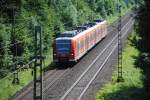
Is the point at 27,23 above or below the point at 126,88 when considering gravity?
above

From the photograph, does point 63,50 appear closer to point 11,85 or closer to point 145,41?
point 11,85

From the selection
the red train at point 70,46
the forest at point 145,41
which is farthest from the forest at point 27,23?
the forest at point 145,41

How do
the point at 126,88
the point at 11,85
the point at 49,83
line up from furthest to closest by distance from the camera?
1. the point at 49,83
2. the point at 11,85
3. the point at 126,88

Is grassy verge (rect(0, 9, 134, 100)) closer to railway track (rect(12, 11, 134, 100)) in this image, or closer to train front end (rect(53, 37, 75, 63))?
railway track (rect(12, 11, 134, 100))

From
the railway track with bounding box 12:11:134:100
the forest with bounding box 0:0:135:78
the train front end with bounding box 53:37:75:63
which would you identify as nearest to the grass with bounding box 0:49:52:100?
the railway track with bounding box 12:11:134:100

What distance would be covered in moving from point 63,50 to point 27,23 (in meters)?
5.43

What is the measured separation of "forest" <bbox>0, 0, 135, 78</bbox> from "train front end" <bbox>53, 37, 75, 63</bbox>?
2680 millimetres

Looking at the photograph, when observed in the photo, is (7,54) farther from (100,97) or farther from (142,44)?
(142,44)

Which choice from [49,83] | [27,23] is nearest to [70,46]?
[27,23]

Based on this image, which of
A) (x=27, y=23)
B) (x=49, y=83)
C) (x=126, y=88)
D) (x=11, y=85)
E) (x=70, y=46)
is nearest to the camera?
(x=126, y=88)

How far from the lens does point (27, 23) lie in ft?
173

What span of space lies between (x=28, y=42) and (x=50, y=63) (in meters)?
3.92

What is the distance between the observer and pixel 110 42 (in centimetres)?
7275

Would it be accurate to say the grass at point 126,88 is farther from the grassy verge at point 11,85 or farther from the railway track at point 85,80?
the grassy verge at point 11,85
